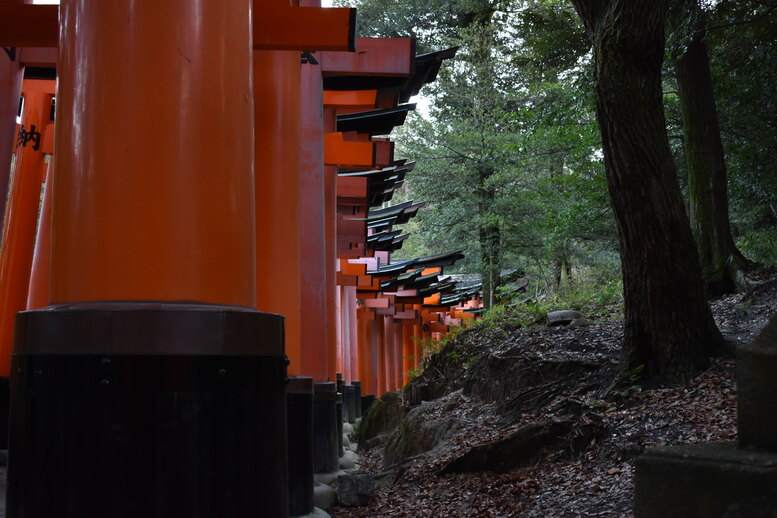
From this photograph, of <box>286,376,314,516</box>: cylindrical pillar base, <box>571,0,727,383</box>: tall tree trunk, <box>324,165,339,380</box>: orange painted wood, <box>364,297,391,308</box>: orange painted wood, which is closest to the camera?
<box>286,376,314,516</box>: cylindrical pillar base

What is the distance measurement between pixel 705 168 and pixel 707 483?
34.5ft

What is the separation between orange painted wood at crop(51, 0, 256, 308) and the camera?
245 cm

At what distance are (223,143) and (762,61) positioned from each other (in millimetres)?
12380

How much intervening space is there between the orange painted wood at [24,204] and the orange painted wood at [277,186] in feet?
17.6

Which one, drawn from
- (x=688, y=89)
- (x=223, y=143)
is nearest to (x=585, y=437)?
(x=223, y=143)

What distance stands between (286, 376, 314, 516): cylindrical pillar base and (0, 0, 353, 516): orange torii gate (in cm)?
416

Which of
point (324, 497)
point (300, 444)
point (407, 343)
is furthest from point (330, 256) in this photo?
point (407, 343)

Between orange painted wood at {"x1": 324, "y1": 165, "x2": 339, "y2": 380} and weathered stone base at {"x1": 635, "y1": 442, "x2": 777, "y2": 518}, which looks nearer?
weathered stone base at {"x1": 635, "y1": 442, "x2": 777, "y2": 518}

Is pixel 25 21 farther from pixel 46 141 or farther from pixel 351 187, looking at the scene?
pixel 351 187

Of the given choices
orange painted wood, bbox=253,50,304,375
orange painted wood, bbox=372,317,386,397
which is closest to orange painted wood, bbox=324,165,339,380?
orange painted wood, bbox=253,50,304,375

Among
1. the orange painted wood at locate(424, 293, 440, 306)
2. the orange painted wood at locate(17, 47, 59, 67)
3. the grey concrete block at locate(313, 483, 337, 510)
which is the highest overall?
the orange painted wood at locate(17, 47, 59, 67)

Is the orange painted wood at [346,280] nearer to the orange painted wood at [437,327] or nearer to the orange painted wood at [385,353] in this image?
the orange painted wood at [385,353]

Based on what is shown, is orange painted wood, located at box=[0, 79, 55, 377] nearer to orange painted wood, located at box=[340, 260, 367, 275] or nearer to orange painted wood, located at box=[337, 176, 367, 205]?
orange painted wood, located at box=[337, 176, 367, 205]

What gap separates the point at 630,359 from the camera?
7.87m
